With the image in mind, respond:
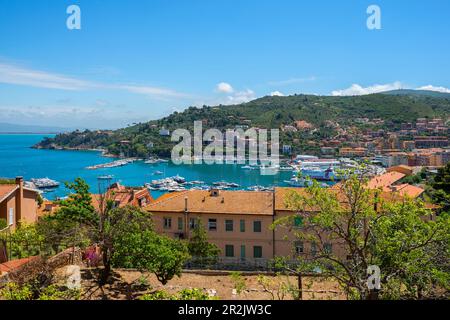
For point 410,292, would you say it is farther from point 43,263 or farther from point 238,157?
point 238,157

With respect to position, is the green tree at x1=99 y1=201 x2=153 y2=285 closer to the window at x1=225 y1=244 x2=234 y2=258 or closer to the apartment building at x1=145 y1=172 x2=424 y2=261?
the apartment building at x1=145 y1=172 x2=424 y2=261

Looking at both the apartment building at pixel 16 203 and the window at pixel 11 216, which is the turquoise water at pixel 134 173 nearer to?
the apartment building at pixel 16 203

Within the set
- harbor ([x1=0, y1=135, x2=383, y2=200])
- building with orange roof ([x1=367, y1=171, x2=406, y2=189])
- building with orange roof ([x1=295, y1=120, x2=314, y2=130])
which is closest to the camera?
building with orange roof ([x1=367, y1=171, x2=406, y2=189])

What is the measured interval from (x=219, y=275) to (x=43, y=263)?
21.5 ft

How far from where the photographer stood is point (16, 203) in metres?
19.9

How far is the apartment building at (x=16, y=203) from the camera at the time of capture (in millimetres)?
18766

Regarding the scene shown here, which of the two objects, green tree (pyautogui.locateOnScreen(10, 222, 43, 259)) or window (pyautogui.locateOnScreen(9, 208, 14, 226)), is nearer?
green tree (pyautogui.locateOnScreen(10, 222, 43, 259))

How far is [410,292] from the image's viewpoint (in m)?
9.14

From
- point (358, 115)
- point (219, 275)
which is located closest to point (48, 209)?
point (219, 275)

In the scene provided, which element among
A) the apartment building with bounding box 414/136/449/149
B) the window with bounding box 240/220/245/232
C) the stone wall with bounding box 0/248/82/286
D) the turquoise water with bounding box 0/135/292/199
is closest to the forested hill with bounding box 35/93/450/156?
the apartment building with bounding box 414/136/449/149

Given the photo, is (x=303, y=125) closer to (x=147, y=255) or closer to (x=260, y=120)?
(x=260, y=120)

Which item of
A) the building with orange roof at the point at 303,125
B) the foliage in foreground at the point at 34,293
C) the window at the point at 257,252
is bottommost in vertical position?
the window at the point at 257,252

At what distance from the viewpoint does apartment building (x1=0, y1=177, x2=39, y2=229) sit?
18.8 metres

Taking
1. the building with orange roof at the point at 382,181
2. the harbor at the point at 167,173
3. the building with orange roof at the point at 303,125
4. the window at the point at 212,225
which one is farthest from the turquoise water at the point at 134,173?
the window at the point at 212,225
